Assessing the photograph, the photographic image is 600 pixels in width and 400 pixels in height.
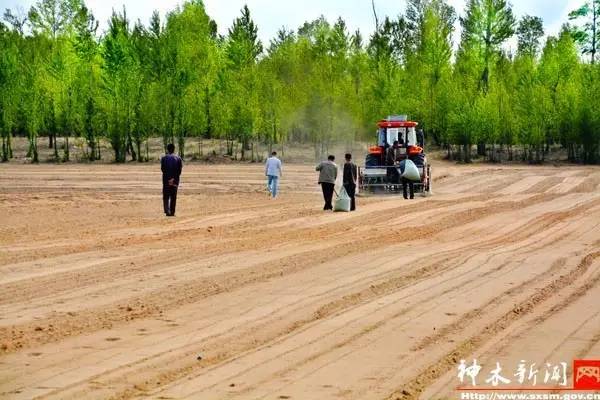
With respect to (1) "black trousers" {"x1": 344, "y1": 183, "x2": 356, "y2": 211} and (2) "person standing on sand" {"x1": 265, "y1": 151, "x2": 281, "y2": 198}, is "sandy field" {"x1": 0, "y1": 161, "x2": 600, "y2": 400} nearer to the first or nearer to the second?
(1) "black trousers" {"x1": 344, "y1": 183, "x2": 356, "y2": 211}

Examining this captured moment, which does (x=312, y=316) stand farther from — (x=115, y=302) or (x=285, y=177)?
(x=285, y=177)

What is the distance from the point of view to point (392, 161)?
3173 cm

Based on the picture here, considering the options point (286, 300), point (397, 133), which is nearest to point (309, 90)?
point (397, 133)

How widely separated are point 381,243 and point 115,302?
23.8 feet

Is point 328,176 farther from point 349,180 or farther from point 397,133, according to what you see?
point 397,133

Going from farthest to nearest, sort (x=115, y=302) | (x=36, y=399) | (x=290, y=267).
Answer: (x=290, y=267)
(x=115, y=302)
(x=36, y=399)

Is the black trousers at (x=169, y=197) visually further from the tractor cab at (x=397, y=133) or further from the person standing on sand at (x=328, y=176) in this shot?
the tractor cab at (x=397, y=133)

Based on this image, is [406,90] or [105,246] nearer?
[105,246]

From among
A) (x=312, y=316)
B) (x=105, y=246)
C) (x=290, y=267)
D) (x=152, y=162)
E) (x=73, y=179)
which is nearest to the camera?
(x=312, y=316)

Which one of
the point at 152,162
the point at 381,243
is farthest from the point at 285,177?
the point at 381,243

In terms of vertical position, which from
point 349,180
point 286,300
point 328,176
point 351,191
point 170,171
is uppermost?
point 170,171

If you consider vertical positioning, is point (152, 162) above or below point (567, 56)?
below

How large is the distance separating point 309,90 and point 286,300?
54.9 m

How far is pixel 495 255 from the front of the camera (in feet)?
52.5
